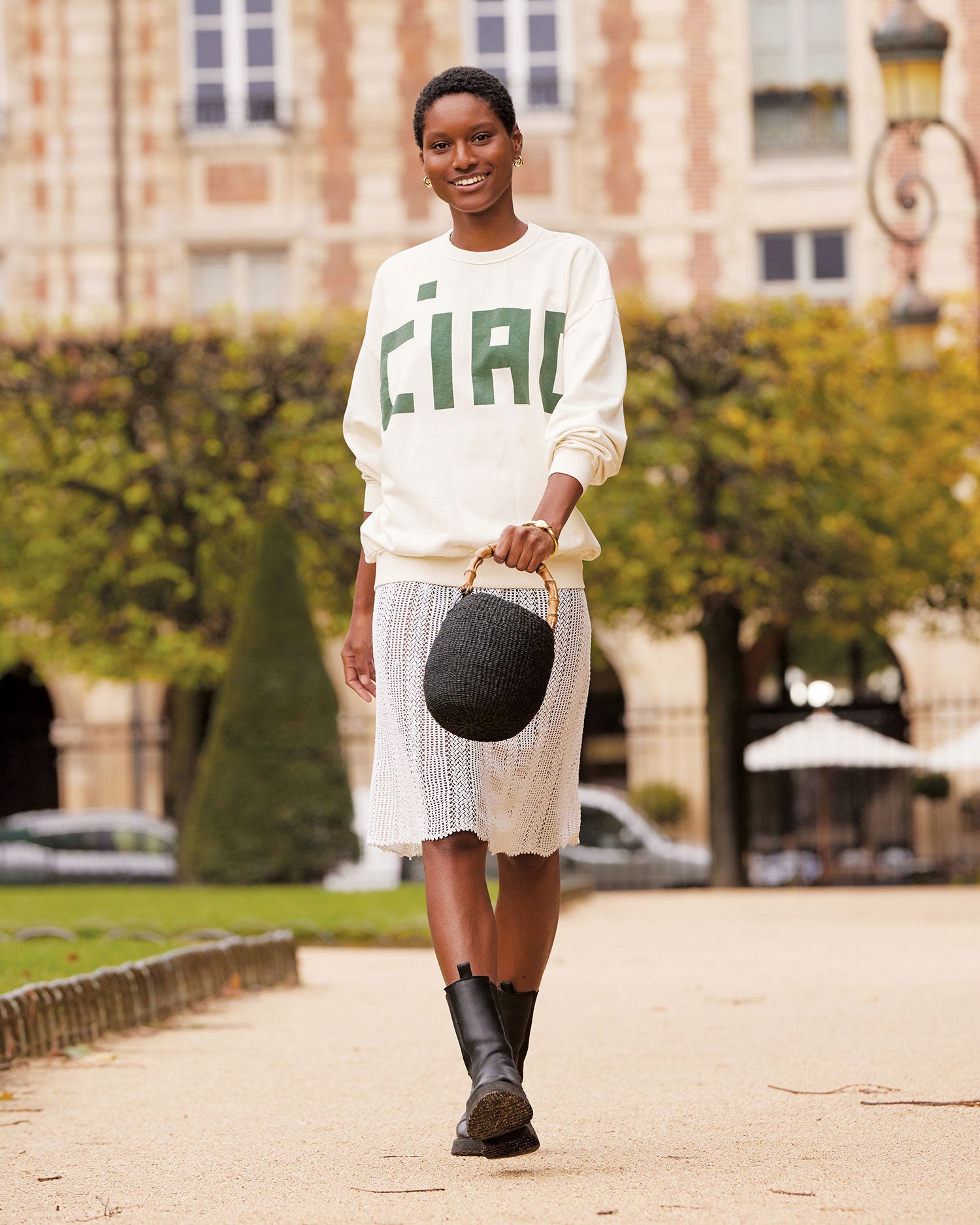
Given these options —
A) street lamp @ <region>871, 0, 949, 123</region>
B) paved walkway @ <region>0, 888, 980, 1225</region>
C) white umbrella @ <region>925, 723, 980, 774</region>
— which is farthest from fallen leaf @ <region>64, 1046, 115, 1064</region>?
white umbrella @ <region>925, 723, 980, 774</region>

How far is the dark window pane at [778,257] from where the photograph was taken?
26.7 metres

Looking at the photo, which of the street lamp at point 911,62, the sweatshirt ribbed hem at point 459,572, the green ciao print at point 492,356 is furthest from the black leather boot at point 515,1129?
the street lamp at point 911,62

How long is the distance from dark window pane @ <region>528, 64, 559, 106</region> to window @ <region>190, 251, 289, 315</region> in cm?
379

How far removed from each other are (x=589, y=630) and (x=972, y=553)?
43.5ft

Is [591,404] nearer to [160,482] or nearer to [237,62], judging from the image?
[160,482]

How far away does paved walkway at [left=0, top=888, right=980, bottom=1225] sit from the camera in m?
3.38

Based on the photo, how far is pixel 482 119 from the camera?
4.07 meters

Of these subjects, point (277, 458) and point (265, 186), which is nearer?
point (277, 458)

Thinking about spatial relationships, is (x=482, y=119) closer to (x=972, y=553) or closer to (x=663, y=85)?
(x=972, y=553)

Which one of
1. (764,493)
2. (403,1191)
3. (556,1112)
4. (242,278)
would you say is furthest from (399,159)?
(403,1191)

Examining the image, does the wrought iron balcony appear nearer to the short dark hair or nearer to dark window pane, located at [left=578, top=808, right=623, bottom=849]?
dark window pane, located at [left=578, top=808, right=623, bottom=849]

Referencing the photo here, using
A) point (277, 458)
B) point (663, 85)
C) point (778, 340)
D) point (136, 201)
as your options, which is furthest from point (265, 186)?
point (778, 340)

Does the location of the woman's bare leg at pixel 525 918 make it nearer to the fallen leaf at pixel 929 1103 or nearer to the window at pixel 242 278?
the fallen leaf at pixel 929 1103

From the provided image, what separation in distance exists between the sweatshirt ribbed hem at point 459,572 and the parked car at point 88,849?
1689cm
